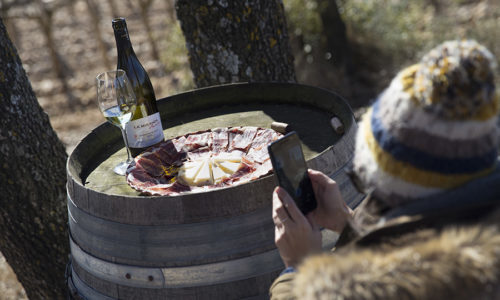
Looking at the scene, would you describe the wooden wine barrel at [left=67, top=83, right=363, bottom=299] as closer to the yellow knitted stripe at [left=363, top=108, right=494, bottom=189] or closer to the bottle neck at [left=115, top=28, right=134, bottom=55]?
the yellow knitted stripe at [left=363, top=108, right=494, bottom=189]

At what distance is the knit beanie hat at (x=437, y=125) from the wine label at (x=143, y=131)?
1282mm

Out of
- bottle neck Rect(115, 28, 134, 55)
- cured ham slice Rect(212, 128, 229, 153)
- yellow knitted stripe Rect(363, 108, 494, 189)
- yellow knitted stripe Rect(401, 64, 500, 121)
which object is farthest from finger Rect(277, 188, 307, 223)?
bottle neck Rect(115, 28, 134, 55)

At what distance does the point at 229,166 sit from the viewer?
6.60 ft

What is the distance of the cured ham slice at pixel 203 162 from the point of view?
194cm

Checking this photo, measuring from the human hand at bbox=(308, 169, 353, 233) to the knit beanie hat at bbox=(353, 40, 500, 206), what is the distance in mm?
433

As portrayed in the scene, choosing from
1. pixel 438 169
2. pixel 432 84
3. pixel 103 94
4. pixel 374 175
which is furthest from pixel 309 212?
pixel 103 94

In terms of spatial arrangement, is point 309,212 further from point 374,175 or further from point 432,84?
point 432,84

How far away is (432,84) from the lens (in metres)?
1.15

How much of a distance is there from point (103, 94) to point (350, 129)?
108cm

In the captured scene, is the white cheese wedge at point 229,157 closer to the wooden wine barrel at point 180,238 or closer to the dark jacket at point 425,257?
the wooden wine barrel at point 180,238

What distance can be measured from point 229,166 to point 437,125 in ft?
3.27

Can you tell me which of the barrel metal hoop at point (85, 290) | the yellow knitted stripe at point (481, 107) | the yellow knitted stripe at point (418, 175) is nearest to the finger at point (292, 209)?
the yellow knitted stripe at point (418, 175)

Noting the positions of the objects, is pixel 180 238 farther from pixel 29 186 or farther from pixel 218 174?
pixel 29 186

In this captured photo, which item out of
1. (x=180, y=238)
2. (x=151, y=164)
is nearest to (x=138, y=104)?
(x=151, y=164)
